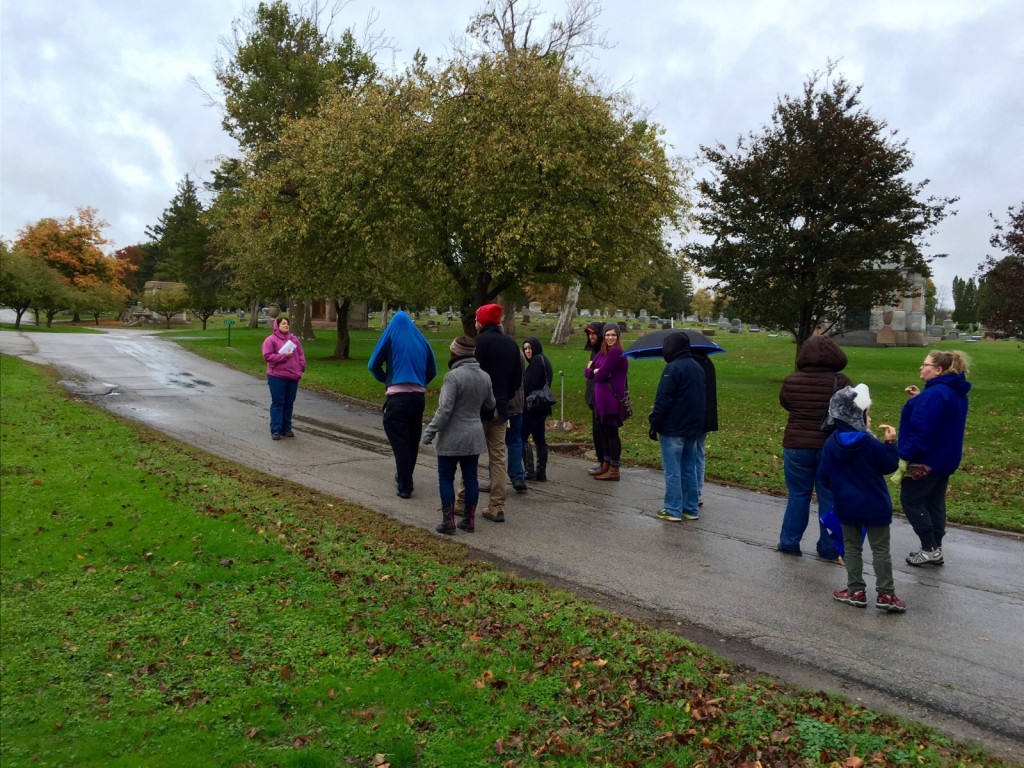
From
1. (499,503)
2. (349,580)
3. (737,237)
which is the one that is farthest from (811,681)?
(737,237)

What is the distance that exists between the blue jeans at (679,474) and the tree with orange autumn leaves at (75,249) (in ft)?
196

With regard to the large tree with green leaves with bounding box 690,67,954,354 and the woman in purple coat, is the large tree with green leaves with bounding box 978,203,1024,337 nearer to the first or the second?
the large tree with green leaves with bounding box 690,67,954,354

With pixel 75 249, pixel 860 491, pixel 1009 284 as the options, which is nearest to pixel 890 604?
pixel 860 491

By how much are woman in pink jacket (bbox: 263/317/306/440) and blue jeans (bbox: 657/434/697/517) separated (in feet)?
19.4

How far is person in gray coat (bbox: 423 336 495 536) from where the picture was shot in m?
6.98

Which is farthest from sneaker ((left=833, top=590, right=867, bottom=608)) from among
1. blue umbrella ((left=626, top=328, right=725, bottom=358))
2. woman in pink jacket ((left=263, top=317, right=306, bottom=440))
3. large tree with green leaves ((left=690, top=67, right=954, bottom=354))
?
large tree with green leaves ((left=690, top=67, right=954, bottom=354))

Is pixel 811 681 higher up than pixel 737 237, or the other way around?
pixel 737 237

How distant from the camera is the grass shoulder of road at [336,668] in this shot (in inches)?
144

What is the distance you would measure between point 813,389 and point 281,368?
782cm

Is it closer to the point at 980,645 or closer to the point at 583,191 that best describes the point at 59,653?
the point at 980,645

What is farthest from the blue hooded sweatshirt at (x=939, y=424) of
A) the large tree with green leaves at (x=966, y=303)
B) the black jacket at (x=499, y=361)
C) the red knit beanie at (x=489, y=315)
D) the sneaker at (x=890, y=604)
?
the large tree with green leaves at (x=966, y=303)

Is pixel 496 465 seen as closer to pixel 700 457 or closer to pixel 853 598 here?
pixel 700 457

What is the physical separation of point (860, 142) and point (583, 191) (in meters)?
10.1

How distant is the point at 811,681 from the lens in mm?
4520
